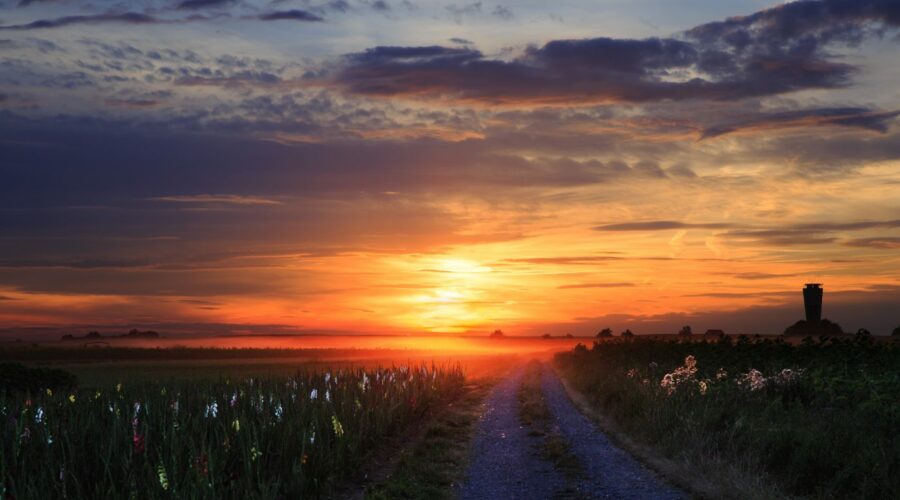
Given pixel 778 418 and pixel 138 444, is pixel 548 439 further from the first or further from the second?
pixel 138 444

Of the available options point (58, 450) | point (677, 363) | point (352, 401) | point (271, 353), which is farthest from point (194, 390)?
point (271, 353)

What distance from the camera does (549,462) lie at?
54.2 feet

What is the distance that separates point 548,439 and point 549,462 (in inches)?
119

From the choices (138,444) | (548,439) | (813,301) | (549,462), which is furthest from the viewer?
(813,301)

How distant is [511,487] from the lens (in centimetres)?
1416

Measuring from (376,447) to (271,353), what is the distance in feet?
224

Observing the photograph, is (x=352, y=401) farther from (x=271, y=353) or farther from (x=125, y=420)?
(x=271, y=353)

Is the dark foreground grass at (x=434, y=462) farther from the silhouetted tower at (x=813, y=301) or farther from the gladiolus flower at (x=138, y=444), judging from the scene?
the silhouetted tower at (x=813, y=301)

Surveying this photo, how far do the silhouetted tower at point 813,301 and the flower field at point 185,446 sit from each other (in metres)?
36.0

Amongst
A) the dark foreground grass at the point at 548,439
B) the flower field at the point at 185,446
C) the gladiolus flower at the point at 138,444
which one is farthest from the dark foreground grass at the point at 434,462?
the gladiolus flower at the point at 138,444

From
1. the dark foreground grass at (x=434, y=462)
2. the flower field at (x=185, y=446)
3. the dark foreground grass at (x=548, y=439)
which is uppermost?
the flower field at (x=185, y=446)

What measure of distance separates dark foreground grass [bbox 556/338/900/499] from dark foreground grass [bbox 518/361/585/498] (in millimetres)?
1845

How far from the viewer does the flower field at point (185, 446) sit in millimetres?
10977

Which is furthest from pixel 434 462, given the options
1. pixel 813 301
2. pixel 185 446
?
pixel 813 301
